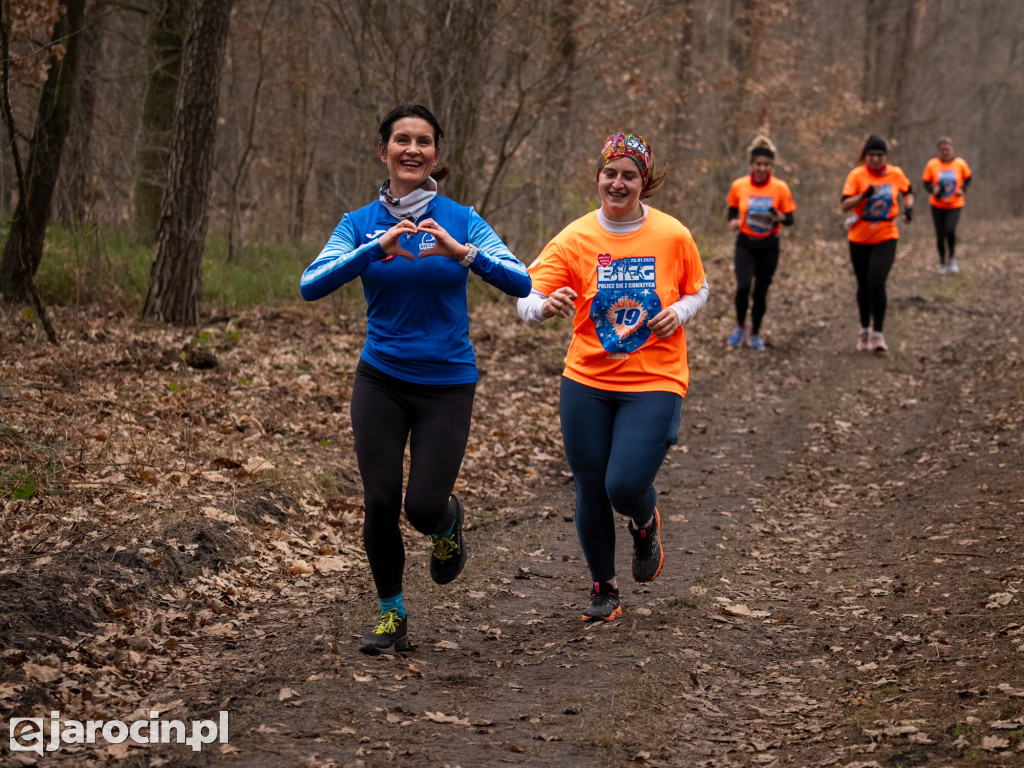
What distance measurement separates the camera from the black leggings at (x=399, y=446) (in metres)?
4.46

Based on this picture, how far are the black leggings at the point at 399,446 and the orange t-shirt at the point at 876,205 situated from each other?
8.63 metres

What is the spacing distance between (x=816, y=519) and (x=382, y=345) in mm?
Result: 4368

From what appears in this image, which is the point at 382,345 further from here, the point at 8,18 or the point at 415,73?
the point at 415,73

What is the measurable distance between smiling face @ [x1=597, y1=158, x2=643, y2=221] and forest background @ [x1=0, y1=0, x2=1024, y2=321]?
0.44 meters

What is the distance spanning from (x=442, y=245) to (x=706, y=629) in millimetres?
2489

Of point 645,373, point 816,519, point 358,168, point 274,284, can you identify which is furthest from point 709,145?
point 645,373

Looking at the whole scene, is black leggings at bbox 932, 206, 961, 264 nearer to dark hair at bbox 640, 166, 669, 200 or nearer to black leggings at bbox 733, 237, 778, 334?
black leggings at bbox 733, 237, 778, 334

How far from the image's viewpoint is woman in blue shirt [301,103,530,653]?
4414 mm

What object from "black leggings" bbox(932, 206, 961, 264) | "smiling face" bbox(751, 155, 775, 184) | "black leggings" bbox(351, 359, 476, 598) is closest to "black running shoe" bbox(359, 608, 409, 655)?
"black leggings" bbox(351, 359, 476, 598)

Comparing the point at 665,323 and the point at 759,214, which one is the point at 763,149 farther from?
the point at 665,323

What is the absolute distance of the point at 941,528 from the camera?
6.71 meters

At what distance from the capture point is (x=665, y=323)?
4.66 metres

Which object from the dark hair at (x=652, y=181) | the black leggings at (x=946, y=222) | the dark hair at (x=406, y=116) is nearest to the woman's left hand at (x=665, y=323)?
the dark hair at (x=652, y=181)

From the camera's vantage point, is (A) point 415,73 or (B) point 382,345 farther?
(A) point 415,73
